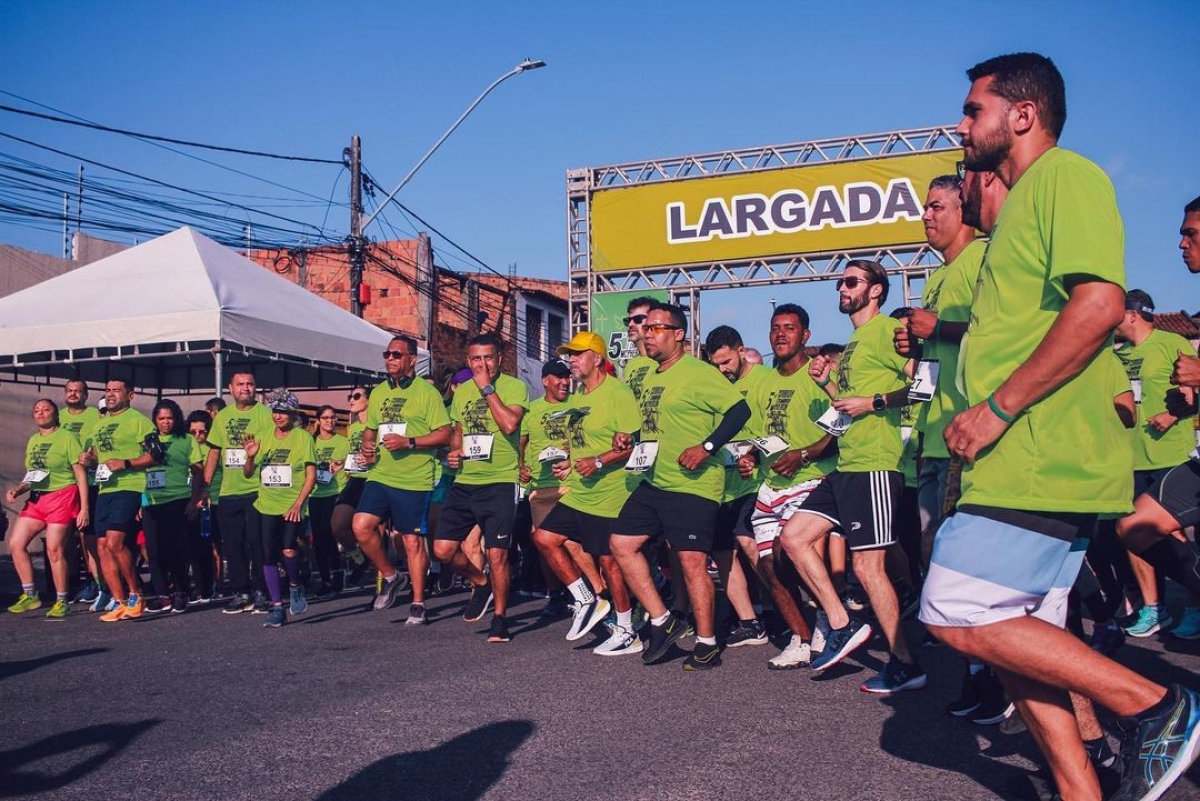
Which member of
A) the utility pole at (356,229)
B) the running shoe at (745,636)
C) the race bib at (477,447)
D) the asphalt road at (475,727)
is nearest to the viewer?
the asphalt road at (475,727)

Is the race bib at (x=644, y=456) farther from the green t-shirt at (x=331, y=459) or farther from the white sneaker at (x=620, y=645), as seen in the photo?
the green t-shirt at (x=331, y=459)

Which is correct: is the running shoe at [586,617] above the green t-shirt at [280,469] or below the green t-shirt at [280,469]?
below

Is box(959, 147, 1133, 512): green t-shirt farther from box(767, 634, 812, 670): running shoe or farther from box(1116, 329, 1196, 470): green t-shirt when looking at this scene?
box(1116, 329, 1196, 470): green t-shirt

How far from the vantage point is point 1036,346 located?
2988 millimetres

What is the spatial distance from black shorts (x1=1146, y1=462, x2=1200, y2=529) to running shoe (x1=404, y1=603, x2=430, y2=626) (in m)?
5.50

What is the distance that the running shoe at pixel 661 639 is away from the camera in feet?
22.2

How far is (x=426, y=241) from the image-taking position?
92.6 feet

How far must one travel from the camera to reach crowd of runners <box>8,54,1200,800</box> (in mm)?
2928

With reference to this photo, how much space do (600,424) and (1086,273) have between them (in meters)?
5.08

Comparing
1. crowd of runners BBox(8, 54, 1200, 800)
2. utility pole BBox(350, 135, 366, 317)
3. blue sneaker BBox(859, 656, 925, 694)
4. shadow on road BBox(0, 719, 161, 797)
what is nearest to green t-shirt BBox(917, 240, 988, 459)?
crowd of runners BBox(8, 54, 1200, 800)

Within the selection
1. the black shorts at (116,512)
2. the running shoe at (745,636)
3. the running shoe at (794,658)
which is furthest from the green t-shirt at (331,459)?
the running shoe at (794,658)

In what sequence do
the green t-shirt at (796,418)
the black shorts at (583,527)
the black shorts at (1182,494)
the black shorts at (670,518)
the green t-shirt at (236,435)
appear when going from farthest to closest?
the green t-shirt at (236,435)
the black shorts at (583,527)
the green t-shirt at (796,418)
the black shorts at (670,518)
the black shorts at (1182,494)

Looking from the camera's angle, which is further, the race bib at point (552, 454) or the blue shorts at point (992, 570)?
the race bib at point (552, 454)

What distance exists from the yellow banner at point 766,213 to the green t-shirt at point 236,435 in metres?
14.8
